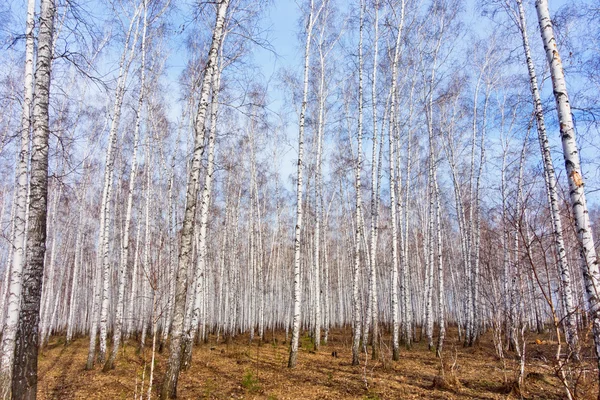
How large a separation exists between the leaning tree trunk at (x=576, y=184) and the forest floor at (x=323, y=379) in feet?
4.83

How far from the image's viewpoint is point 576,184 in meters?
4.22

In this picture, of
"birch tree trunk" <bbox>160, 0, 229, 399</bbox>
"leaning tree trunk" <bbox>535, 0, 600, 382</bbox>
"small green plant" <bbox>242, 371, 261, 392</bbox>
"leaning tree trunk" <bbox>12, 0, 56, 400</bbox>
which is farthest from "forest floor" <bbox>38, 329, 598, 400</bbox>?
"leaning tree trunk" <bbox>12, 0, 56, 400</bbox>

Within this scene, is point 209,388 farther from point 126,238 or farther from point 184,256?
point 126,238

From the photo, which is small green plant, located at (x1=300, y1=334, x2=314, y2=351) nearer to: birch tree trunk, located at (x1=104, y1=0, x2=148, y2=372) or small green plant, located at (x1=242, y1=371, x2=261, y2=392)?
small green plant, located at (x1=242, y1=371, x2=261, y2=392)

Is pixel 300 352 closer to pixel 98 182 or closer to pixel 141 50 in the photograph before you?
pixel 141 50

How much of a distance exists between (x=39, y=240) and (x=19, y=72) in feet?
33.1

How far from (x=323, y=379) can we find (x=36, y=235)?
6.45 m

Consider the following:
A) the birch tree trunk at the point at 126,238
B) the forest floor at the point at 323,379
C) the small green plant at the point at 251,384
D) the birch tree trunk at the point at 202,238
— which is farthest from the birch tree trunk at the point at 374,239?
the birch tree trunk at the point at 126,238

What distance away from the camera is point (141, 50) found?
1062cm

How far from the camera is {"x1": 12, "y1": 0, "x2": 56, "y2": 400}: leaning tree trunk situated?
4367 millimetres

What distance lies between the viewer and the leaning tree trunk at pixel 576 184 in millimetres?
3908

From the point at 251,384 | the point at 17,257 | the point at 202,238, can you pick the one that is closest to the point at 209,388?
the point at 251,384

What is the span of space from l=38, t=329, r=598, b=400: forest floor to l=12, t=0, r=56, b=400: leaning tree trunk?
5.23 ft

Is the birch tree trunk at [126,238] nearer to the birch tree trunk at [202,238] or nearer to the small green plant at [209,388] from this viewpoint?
the birch tree trunk at [202,238]
